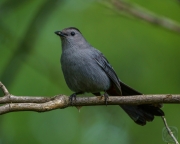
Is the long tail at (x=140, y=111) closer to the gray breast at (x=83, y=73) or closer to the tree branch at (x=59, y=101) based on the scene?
the gray breast at (x=83, y=73)

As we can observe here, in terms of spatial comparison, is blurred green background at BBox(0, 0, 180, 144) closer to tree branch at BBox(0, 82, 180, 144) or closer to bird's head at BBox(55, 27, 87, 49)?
bird's head at BBox(55, 27, 87, 49)

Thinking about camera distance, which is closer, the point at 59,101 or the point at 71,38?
the point at 59,101

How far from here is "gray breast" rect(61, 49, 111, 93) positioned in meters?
6.99

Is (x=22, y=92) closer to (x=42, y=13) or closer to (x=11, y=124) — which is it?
(x=11, y=124)

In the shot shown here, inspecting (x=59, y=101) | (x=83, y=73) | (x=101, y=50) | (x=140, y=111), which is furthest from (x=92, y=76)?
(x=101, y=50)

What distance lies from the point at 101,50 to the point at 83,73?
228 cm

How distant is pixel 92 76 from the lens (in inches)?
276

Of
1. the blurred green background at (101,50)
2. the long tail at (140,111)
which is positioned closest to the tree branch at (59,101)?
the long tail at (140,111)

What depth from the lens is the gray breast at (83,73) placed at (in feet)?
22.9

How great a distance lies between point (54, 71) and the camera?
28.6ft

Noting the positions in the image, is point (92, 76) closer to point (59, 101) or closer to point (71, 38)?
point (71, 38)

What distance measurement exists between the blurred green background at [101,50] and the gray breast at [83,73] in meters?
1.36

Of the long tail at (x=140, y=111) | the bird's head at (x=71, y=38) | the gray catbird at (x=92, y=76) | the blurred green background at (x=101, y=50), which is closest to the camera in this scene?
the long tail at (x=140, y=111)

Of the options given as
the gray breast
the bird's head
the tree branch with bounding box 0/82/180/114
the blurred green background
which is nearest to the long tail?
the gray breast
